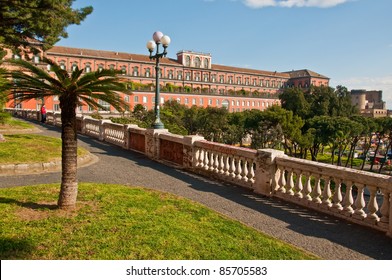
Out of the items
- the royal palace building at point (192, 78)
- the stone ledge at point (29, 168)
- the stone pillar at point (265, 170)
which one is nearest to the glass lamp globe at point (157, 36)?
the stone ledge at point (29, 168)

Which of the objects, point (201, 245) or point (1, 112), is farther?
point (1, 112)

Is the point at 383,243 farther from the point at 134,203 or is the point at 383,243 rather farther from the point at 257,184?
the point at 134,203

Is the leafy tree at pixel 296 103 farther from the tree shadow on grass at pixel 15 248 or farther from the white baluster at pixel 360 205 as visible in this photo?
the tree shadow on grass at pixel 15 248

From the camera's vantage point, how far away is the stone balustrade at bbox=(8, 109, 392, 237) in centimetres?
561

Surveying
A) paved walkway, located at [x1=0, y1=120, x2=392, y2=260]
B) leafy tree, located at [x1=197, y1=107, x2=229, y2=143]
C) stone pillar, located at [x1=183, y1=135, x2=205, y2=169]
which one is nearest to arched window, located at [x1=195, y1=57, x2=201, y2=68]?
leafy tree, located at [x1=197, y1=107, x2=229, y2=143]

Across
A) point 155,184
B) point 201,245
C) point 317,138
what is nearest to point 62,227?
point 201,245

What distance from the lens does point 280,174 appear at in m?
7.47

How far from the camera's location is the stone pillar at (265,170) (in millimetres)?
7426

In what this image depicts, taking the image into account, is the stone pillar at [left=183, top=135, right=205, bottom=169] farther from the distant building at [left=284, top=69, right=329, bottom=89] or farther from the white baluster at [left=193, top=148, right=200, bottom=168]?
the distant building at [left=284, top=69, right=329, bottom=89]

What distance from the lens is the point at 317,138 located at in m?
47.9

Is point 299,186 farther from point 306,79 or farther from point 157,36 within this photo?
point 306,79

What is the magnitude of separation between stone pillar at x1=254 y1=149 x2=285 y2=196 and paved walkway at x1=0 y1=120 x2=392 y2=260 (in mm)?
239

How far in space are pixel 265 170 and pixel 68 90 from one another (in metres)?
4.57

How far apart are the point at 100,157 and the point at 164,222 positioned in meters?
7.45
